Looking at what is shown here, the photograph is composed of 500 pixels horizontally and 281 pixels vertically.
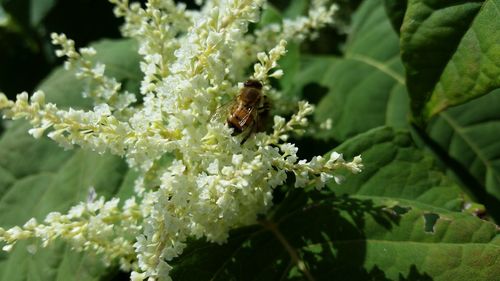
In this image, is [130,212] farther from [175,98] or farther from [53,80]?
[53,80]

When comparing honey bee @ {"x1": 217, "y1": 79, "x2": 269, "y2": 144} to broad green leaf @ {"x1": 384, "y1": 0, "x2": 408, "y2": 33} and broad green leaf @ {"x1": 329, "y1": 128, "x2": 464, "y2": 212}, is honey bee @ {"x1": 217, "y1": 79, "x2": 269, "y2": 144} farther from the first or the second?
broad green leaf @ {"x1": 384, "y1": 0, "x2": 408, "y2": 33}

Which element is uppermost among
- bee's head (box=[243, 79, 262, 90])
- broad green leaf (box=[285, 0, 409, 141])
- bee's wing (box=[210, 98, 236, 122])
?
bee's head (box=[243, 79, 262, 90])

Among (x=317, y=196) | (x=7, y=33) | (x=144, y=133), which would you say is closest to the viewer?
(x=144, y=133)

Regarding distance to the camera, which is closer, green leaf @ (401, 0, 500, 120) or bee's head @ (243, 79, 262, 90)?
green leaf @ (401, 0, 500, 120)

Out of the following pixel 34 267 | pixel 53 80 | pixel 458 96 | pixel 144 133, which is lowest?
pixel 34 267

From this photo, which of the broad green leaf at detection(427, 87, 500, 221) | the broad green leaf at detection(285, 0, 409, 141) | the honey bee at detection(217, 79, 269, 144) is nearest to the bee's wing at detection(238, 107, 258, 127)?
the honey bee at detection(217, 79, 269, 144)

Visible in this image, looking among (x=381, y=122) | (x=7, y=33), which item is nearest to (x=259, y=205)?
(x=381, y=122)

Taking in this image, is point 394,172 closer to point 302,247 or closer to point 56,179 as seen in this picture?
point 302,247

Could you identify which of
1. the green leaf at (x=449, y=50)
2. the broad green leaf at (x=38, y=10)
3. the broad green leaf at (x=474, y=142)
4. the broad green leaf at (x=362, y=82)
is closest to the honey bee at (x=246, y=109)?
the green leaf at (x=449, y=50)
